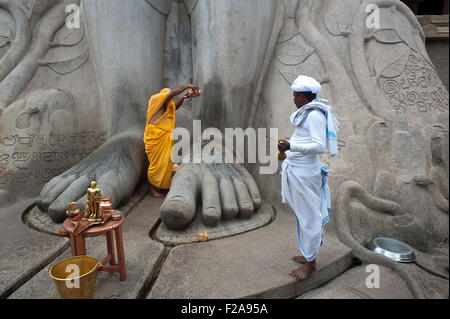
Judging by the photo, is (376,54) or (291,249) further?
(376,54)

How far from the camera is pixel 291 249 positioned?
1.87 meters

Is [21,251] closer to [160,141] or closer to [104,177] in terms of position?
[104,177]

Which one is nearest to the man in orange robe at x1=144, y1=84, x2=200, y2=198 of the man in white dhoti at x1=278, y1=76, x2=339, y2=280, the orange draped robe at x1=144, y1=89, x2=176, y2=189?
the orange draped robe at x1=144, y1=89, x2=176, y2=189

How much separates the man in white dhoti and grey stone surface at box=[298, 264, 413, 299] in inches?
5.4

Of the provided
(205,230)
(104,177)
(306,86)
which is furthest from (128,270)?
(306,86)

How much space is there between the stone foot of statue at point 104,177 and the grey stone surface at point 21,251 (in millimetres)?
191

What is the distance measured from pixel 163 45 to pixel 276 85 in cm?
127

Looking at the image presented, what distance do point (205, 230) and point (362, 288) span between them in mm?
978

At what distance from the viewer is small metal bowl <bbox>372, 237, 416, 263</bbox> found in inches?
73.0

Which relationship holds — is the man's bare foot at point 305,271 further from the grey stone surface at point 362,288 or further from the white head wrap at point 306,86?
the white head wrap at point 306,86

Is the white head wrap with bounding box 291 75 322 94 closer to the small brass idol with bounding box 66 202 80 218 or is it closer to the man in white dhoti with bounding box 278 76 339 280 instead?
the man in white dhoti with bounding box 278 76 339 280

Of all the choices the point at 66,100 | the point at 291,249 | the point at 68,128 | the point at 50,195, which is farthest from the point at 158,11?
the point at 291,249

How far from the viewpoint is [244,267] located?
167cm

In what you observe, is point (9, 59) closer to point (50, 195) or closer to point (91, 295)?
point (50, 195)
